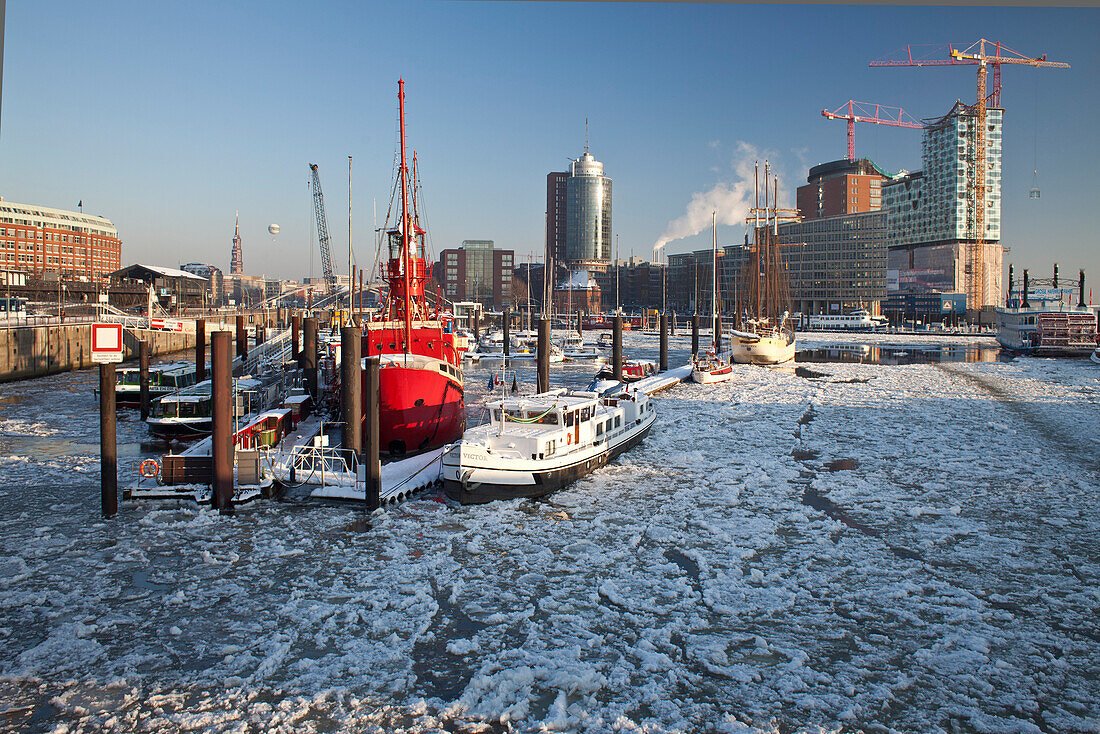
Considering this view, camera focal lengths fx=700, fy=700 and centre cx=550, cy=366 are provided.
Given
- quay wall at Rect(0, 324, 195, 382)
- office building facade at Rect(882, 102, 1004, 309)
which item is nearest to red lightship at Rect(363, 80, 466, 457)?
quay wall at Rect(0, 324, 195, 382)

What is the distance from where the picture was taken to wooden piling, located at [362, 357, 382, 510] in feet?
57.4

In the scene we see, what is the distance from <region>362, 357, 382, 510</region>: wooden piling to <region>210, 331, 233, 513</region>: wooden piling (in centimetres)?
342

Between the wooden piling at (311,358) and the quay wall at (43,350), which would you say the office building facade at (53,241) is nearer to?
the quay wall at (43,350)

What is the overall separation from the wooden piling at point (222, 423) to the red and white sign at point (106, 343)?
2043mm

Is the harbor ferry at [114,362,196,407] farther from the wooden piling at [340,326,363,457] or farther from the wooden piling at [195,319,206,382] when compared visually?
the wooden piling at [340,326,363,457]

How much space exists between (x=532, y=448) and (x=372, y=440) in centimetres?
453

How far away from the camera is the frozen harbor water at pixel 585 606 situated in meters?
9.38

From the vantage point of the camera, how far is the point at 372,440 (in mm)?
17641

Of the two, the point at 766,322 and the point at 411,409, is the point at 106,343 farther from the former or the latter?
the point at 766,322

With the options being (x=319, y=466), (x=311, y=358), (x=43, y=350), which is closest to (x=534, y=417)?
(x=319, y=466)

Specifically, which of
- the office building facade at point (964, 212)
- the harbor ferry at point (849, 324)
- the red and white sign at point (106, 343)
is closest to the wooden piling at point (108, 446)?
the red and white sign at point (106, 343)

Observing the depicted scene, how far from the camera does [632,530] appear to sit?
16953mm

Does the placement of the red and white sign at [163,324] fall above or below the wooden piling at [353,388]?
above

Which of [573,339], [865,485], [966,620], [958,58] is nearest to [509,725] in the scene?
[966,620]
